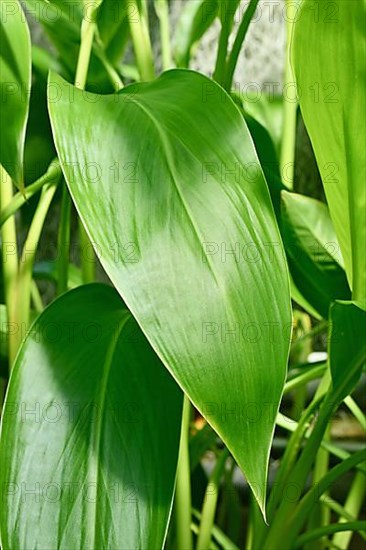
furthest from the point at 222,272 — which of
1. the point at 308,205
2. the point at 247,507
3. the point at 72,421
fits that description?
the point at 247,507

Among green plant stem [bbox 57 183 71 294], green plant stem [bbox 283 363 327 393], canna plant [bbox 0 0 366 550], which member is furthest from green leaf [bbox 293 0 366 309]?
green plant stem [bbox 57 183 71 294]

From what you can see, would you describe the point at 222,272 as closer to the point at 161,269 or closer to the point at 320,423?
the point at 161,269

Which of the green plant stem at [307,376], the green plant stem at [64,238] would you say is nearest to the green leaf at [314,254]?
the green plant stem at [307,376]

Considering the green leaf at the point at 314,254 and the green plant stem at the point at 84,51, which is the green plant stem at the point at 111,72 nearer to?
the green plant stem at the point at 84,51

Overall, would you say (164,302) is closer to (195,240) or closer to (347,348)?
(195,240)

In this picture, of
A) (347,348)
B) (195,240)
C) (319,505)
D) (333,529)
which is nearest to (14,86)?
(195,240)

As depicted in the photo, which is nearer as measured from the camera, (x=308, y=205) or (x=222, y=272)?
(x=222, y=272)
